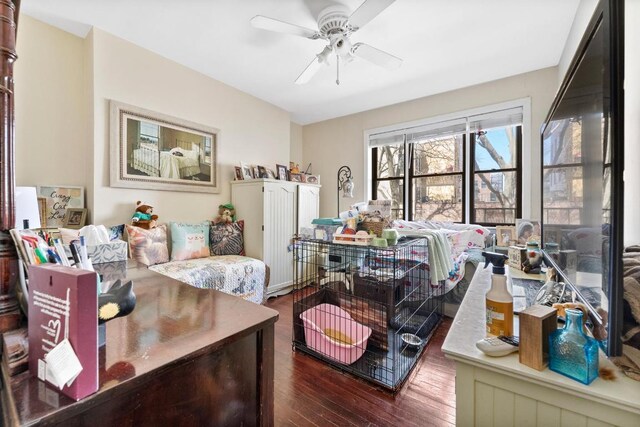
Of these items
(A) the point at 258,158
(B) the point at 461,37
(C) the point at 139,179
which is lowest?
(C) the point at 139,179

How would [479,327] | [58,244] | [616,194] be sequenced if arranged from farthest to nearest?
[479,327]
[58,244]
[616,194]

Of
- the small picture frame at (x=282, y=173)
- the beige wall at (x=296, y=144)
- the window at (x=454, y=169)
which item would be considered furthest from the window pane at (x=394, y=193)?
the beige wall at (x=296, y=144)

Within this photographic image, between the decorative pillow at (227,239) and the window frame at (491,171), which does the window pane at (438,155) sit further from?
the decorative pillow at (227,239)

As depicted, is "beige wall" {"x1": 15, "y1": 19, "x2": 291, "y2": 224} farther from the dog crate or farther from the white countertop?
the white countertop

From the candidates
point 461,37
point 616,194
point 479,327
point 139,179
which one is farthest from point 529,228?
point 139,179

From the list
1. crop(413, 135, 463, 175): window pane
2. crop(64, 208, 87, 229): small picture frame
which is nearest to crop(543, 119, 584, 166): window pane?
crop(413, 135, 463, 175): window pane

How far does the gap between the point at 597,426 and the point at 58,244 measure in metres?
1.41

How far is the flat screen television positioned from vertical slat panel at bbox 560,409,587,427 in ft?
0.56

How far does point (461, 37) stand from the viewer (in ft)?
8.05

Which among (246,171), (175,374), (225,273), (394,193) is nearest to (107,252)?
(225,273)

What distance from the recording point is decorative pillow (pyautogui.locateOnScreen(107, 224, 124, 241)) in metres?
2.46

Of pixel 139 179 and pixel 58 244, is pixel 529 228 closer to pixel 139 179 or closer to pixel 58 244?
pixel 58 244

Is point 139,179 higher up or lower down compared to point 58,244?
higher up

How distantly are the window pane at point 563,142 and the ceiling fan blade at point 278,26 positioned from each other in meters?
1.74
